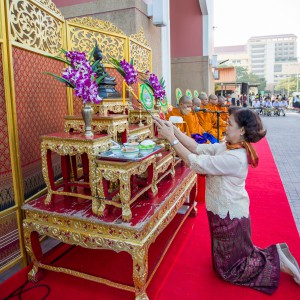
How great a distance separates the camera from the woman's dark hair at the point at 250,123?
2029 millimetres

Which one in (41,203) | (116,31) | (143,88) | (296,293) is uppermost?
(116,31)

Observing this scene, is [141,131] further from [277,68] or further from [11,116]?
[277,68]

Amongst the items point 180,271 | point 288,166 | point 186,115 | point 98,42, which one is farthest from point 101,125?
point 288,166

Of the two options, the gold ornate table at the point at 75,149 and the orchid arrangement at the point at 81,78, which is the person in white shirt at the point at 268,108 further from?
the gold ornate table at the point at 75,149

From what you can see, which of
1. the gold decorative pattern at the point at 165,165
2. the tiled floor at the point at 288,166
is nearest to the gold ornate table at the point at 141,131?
the gold decorative pattern at the point at 165,165

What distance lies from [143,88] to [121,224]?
2.17 metres

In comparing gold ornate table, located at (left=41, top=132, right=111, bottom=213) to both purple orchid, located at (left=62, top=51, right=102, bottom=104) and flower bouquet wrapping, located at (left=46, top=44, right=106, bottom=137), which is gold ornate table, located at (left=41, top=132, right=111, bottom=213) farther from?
purple orchid, located at (left=62, top=51, right=102, bottom=104)

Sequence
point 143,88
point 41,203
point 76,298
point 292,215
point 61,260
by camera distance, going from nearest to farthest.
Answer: point 76,298 → point 41,203 → point 61,260 → point 292,215 → point 143,88

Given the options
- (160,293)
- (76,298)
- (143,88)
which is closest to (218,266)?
(160,293)

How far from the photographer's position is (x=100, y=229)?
1.94 m

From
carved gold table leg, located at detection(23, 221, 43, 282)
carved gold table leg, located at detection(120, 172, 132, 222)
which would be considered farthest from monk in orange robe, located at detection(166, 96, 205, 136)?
carved gold table leg, located at detection(23, 221, 43, 282)

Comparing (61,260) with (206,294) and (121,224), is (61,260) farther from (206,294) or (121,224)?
(206,294)

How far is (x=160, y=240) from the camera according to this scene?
9.08 feet

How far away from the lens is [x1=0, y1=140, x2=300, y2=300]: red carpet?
81.6 inches
